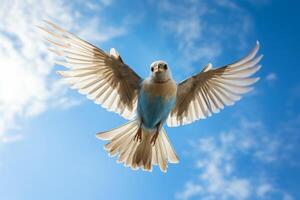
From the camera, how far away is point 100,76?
1237 centimetres

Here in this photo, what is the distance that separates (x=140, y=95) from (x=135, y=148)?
1.47 metres

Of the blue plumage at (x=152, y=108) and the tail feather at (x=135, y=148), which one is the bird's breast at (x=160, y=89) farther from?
the tail feather at (x=135, y=148)

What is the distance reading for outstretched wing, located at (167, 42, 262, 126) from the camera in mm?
11961

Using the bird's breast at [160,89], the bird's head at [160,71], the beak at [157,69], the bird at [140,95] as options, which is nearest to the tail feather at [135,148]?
the bird at [140,95]

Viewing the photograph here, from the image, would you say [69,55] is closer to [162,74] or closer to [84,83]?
[84,83]

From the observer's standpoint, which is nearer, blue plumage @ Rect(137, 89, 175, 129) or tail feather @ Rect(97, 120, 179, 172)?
blue plumage @ Rect(137, 89, 175, 129)

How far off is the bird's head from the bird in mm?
225

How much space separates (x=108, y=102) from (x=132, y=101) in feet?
1.88

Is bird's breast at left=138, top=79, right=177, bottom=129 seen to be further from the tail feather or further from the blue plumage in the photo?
the tail feather

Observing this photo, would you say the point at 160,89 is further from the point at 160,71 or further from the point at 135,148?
the point at 135,148

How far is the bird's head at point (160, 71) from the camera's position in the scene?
11.0 meters

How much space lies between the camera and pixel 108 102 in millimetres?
12484

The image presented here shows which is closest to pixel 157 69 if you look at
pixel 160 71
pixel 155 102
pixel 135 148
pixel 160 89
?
pixel 160 71

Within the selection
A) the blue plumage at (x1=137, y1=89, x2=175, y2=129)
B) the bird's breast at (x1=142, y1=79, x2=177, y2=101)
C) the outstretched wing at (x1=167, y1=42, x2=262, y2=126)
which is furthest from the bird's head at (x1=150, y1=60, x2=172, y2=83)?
the outstretched wing at (x1=167, y1=42, x2=262, y2=126)
